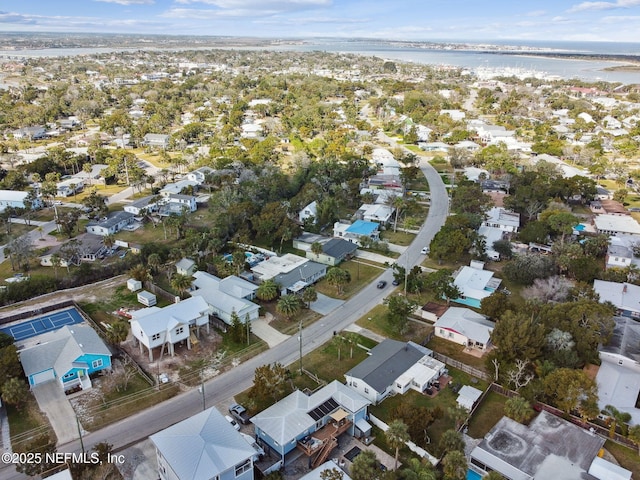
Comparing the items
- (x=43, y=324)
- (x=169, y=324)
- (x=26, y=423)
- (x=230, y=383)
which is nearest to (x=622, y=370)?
(x=230, y=383)

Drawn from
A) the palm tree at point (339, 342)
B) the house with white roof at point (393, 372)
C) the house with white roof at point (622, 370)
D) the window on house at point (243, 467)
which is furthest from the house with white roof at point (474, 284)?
the window on house at point (243, 467)

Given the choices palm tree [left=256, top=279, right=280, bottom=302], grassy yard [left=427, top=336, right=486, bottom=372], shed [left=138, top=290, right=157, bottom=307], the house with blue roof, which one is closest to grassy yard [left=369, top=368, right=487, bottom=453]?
grassy yard [left=427, top=336, right=486, bottom=372]

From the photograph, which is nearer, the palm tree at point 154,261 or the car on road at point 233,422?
the car on road at point 233,422

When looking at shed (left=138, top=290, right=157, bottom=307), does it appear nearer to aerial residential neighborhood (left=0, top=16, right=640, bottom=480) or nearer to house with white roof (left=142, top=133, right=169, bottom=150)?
aerial residential neighborhood (left=0, top=16, right=640, bottom=480)

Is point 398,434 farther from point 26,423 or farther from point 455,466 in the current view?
point 26,423

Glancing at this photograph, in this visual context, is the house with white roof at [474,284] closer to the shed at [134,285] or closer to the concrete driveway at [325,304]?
the concrete driveway at [325,304]

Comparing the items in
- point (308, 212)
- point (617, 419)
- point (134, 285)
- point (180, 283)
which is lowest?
point (134, 285)
